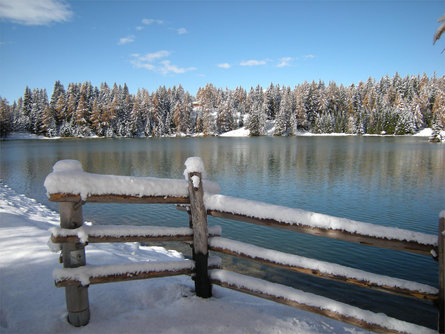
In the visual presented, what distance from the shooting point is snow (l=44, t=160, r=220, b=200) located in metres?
3.09

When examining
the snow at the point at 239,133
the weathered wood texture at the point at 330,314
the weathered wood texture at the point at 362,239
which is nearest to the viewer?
the weathered wood texture at the point at 362,239

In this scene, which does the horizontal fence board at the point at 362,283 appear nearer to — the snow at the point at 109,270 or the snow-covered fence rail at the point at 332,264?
the snow-covered fence rail at the point at 332,264

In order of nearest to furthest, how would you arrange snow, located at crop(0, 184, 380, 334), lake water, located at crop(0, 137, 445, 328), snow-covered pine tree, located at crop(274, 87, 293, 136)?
1. snow, located at crop(0, 184, 380, 334)
2. lake water, located at crop(0, 137, 445, 328)
3. snow-covered pine tree, located at crop(274, 87, 293, 136)

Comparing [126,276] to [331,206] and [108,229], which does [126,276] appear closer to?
[108,229]

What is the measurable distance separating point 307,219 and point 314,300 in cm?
101

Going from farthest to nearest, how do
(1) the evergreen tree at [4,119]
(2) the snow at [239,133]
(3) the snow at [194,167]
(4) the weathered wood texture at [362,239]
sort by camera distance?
1. (2) the snow at [239,133]
2. (1) the evergreen tree at [4,119]
3. (3) the snow at [194,167]
4. (4) the weathered wood texture at [362,239]

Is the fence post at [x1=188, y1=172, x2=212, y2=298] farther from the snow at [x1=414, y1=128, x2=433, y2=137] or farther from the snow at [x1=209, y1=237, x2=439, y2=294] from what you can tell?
the snow at [x1=414, y1=128, x2=433, y2=137]

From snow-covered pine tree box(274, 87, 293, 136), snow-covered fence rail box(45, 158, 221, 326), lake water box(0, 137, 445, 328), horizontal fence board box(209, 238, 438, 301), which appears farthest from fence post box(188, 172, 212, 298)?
snow-covered pine tree box(274, 87, 293, 136)

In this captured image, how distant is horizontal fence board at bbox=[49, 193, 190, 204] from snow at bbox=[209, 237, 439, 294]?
863 mm

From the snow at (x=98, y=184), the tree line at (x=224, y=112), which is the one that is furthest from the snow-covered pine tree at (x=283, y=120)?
the snow at (x=98, y=184)

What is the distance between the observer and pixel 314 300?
355 cm

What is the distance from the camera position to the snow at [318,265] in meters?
3.22

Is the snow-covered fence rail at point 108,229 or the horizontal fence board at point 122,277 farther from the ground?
the snow-covered fence rail at point 108,229

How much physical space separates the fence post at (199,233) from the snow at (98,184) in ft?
0.59
